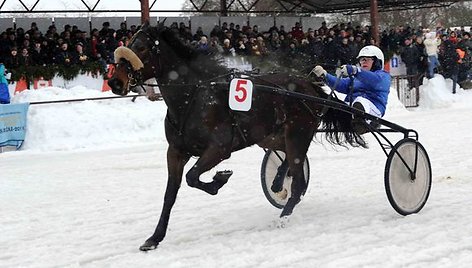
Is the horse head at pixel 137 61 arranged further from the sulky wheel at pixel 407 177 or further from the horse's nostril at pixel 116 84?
the sulky wheel at pixel 407 177

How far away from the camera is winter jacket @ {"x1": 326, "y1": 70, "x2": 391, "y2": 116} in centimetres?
618

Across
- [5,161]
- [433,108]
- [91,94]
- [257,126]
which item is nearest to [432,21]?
[433,108]

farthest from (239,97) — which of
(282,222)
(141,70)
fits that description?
(282,222)

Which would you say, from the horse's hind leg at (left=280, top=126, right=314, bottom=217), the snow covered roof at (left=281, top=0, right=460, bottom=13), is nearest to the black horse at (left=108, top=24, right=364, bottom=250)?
the horse's hind leg at (left=280, top=126, right=314, bottom=217)

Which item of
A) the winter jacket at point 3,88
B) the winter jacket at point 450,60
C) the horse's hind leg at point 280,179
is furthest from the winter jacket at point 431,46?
the horse's hind leg at point 280,179

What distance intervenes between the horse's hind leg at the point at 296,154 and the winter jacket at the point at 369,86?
2.12 feet

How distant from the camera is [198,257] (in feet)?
15.6

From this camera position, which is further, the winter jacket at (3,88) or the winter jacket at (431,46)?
the winter jacket at (431,46)

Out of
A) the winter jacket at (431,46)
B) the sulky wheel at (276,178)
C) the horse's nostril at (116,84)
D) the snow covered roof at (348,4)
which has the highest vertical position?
the snow covered roof at (348,4)

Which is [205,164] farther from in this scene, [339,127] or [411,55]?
[411,55]

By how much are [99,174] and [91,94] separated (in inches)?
203

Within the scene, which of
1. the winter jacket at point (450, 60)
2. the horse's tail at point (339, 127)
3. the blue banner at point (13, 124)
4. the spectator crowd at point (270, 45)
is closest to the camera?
the horse's tail at point (339, 127)

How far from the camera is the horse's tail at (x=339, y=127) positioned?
6.46 meters

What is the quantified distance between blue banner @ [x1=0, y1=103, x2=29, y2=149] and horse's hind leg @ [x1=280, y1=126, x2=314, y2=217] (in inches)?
339
